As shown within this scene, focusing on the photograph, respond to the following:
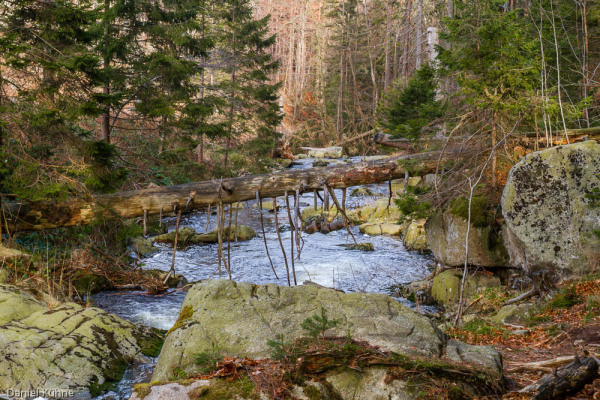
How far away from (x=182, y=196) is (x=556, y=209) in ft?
21.0

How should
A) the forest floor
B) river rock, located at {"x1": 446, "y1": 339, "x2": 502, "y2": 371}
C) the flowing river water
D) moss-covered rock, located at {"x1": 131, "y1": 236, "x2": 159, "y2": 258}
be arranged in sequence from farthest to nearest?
moss-covered rock, located at {"x1": 131, "y1": 236, "x2": 159, "y2": 258}
the flowing river water
the forest floor
river rock, located at {"x1": 446, "y1": 339, "x2": 502, "y2": 371}

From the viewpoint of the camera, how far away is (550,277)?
22.7ft

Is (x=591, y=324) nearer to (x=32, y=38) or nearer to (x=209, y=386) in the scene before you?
(x=209, y=386)

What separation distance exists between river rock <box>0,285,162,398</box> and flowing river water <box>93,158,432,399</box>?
1548 millimetres

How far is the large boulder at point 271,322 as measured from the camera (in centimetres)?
413

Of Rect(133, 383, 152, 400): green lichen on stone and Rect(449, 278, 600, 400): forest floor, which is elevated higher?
Rect(133, 383, 152, 400): green lichen on stone

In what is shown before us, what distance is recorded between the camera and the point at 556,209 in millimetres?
6824

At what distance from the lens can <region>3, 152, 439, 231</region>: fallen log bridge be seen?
7.95 m

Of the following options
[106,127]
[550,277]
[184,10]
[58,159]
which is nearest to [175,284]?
[58,159]

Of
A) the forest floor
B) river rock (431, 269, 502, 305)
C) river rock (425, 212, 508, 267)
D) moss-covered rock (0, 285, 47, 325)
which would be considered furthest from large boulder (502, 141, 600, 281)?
moss-covered rock (0, 285, 47, 325)

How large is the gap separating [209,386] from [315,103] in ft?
136

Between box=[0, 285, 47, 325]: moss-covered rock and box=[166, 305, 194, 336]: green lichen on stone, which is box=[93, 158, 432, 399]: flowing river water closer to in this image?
box=[0, 285, 47, 325]: moss-covered rock

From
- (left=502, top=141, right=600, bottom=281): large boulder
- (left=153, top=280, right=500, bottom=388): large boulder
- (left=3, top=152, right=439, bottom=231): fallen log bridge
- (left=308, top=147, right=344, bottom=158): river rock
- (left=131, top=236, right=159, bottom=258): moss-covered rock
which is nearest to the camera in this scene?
(left=153, top=280, right=500, bottom=388): large boulder

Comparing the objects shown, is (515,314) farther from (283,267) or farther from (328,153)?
(328,153)
